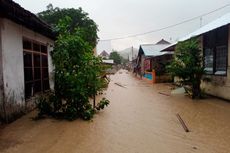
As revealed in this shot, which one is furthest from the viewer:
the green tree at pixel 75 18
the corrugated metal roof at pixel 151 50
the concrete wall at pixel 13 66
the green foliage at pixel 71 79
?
the corrugated metal roof at pixel 151 50

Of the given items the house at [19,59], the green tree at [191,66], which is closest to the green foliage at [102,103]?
the house at [19,59]

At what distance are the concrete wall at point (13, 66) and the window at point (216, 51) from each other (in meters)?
8.94

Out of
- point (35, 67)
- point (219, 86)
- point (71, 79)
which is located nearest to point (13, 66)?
point (71, 79)

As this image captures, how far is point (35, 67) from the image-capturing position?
9.73m

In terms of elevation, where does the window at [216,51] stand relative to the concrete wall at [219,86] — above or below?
above

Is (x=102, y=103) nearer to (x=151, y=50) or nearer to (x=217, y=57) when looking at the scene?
(x=217, y=57)

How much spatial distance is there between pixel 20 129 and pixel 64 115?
1.58m

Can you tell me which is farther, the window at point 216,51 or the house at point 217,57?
the window at point 216,51

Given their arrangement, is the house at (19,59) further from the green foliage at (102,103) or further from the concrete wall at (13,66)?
the green foliage at (102,103)

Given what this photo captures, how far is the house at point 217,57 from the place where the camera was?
11.4m

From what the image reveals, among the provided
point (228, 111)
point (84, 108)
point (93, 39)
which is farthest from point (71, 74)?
point (93, 39)

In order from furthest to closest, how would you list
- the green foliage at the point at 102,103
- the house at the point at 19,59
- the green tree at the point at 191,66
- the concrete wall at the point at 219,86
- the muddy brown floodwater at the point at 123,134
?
the green tree at the point at 191,66, the concrete wall at the point at 219,86, the green foliage at the point at 102,103, the house at the point at 19,59, the muddy brown floodwater at the point at 123,134

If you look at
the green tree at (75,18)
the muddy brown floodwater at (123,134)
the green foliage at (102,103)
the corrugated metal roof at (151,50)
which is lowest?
the muddy brown floodwater at (123,134)

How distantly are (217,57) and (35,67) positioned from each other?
29.1ft
